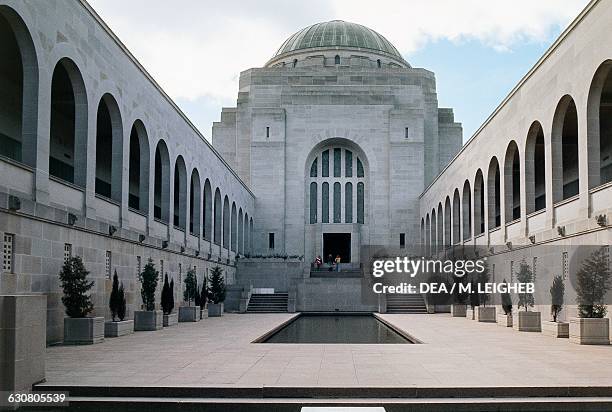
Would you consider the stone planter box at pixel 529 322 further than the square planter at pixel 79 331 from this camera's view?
Yes

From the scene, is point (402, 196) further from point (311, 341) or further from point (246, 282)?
point (311, 341)

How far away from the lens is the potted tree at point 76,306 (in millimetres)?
18797

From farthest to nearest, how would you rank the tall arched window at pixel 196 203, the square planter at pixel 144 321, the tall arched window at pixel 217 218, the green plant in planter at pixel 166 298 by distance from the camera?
the tall arched window at pixel 217 218 < the tall arched window at pixel 196 203 < the green plant in planter at pixel 166 298 < the square planter at pixel 144 321

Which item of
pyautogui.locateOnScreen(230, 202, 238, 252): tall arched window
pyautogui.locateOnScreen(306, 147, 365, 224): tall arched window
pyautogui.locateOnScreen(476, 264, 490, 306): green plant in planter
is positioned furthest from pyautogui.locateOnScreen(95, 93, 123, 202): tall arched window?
pyautogui.locateOnScreen(306, 147, 365, 224): tall arched window

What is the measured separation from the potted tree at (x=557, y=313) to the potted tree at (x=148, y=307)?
1257 cm

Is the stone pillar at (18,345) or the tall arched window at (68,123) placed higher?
the tall arched window at (68,123)

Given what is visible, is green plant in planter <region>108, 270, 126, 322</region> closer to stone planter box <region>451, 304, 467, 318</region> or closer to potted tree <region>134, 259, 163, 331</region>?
potted tree <region>134, 259, 163, 331</region>

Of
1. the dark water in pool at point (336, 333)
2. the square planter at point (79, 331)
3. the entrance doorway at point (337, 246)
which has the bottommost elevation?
the dark water in pool at point (336, 333)

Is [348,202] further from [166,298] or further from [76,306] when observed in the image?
[76,306]

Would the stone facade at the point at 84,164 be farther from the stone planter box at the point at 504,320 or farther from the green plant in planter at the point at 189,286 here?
the stone planter box at the point at 504,320

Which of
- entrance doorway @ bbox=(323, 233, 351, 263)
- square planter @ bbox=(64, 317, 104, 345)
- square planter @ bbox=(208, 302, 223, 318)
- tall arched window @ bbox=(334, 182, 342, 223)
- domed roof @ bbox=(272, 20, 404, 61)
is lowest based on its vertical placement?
square planter @ bbox=(208, 302, 223, 318)

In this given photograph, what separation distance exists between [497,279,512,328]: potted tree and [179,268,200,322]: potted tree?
1216 cm

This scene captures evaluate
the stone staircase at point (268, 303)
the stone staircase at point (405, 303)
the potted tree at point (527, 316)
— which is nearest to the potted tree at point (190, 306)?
the stone staircase at point (268, 303)

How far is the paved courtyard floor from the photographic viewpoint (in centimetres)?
1240
